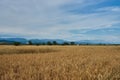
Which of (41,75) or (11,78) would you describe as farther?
(41,75)

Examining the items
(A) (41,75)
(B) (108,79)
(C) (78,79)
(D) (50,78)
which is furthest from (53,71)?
(B) (108,79)

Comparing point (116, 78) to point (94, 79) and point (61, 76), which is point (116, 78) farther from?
point (61, 76)

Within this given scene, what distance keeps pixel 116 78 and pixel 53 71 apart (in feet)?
6.68

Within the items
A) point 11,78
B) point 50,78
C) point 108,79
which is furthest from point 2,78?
point 108,79

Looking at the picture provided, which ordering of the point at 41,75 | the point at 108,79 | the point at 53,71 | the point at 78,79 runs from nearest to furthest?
1. the point at 78,79
2. the point at 108,79
3. the point at 41,75
4. the point at 53,71

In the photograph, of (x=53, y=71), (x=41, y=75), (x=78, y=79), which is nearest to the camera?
(x=78, y=79)

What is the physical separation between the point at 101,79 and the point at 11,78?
8.17 ft

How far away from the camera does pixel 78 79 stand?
525cm

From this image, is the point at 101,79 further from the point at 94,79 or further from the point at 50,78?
the point at 50,78

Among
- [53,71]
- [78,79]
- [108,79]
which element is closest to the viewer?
[78,79]

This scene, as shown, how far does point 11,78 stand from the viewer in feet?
17.7

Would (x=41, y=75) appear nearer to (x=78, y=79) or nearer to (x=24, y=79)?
(x=24, y=79)

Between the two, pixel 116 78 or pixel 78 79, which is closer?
pixel 78 79

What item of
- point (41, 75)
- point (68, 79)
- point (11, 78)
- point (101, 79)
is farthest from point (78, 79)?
point (11, 78)
